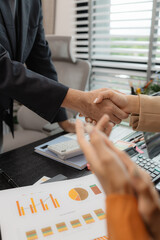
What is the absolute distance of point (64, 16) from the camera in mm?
2416

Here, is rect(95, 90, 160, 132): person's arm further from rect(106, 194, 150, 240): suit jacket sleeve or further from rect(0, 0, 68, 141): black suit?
rect(106, 194, 150, 240): suit jacket sleeve

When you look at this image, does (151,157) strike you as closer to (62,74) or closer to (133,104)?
(133,104)

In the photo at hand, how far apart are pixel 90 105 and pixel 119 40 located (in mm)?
1504

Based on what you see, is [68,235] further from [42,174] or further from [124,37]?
[124,37]

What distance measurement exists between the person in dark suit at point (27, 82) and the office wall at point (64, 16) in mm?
1316

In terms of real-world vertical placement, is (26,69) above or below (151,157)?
above

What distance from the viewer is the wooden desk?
81 cm

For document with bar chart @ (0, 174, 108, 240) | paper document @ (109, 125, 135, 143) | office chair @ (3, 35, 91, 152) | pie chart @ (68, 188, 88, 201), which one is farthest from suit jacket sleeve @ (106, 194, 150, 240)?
office chair @ (3, 35, 91, 152)

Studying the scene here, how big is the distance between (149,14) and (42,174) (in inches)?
67.6

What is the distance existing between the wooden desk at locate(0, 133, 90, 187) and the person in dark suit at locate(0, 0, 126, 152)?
18 centimetres

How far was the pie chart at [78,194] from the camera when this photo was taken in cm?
65

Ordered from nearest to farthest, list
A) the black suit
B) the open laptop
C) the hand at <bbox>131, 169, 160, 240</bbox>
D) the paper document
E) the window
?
the hand at <bbox>131, 169, 160, 240</bbox>, the open laptop, the black suit, the paper document, the window

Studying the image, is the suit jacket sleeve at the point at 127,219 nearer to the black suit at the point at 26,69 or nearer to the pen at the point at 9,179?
the pen at the point at 9,179

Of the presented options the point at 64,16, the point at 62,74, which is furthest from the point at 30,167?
the point at 64,16
